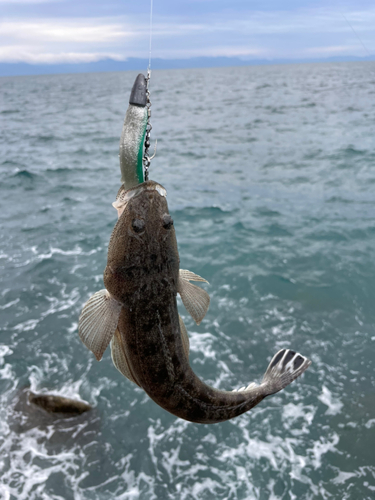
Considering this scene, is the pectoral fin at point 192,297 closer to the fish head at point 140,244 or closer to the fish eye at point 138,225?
the fish head at point 140,244

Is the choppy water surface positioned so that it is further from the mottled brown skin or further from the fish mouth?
the fish mouth

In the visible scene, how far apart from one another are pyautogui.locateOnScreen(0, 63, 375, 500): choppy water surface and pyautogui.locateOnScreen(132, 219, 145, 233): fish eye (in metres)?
7.52

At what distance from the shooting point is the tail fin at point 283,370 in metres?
4.22

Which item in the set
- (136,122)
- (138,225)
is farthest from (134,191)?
(136,122)

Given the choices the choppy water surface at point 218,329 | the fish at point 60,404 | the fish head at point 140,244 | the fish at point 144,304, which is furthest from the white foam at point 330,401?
the fish head at point 140,244

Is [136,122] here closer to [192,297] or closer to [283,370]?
[192,297]

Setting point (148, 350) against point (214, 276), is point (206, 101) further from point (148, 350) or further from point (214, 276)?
point (148, 350)

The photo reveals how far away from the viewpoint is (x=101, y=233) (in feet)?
64.1

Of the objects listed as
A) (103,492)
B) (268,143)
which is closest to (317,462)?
(103,492)

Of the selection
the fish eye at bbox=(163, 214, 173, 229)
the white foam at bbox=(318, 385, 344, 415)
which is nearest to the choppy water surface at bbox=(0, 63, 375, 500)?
the white foam at bbox=(318, 385, 344, 415)

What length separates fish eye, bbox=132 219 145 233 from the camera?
11.3 feet

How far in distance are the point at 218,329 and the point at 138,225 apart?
10.4 m

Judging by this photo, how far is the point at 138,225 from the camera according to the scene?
135 inches

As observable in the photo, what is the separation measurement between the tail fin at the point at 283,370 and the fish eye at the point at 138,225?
2027 mm
